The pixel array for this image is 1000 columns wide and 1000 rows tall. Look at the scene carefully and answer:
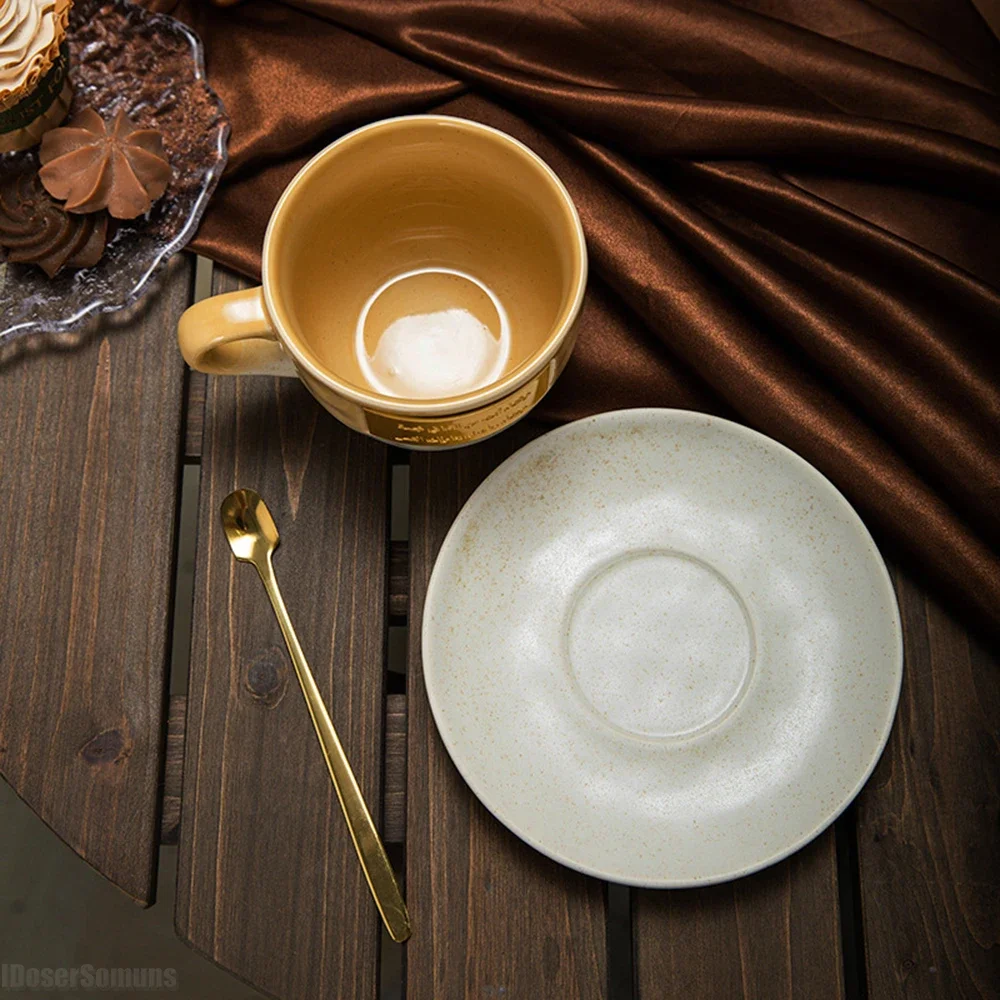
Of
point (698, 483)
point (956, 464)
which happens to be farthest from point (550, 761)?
point (956, 464)

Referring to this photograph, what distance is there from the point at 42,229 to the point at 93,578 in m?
0.20

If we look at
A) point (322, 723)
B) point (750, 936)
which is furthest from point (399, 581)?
point (750, 936)

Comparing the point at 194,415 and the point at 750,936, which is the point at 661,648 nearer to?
the point at 750,936

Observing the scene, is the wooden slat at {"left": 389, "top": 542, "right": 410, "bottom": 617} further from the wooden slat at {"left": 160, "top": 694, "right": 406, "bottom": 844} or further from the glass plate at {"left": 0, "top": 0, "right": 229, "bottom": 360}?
the glass plate at {"left": 0, "top": 0, "right": 229, "bottom": 360}

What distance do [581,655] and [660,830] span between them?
10 centimetres

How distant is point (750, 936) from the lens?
526 millimetres

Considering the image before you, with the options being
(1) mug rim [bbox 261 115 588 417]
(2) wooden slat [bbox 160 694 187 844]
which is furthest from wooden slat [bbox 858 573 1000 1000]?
(2) wooden slat [bbox 160 694 187 844]

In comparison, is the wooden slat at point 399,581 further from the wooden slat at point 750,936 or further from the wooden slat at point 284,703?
the wooden slat at point 750,936

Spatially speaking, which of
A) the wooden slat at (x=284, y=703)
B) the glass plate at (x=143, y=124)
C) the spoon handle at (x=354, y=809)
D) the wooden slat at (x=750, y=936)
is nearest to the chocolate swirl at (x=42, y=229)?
the glass plate at (x=143, y=124)

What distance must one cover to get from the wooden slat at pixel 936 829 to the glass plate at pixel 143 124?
485 millimetres

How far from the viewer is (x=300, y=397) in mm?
593

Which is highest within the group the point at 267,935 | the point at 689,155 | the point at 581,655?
the point at 689,155

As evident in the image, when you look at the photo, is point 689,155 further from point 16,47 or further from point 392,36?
point 16,47

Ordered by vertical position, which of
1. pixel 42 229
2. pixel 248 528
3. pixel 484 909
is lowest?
pixel 484 909
